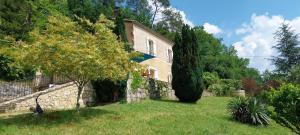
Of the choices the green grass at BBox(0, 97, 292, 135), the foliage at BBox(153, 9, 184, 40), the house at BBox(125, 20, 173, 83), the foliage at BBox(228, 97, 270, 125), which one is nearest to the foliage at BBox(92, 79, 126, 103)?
the green grass at BBox(0, 97, 292, 135)

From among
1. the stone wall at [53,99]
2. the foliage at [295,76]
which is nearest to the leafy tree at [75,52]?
the stone wall at [53,99]

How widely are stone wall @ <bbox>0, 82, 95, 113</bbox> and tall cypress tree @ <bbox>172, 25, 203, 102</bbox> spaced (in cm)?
506

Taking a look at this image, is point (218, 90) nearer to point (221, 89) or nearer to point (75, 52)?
point (221, 89)

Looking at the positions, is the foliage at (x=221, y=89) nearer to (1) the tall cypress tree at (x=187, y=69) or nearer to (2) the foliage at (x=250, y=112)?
(1) the tall cypress tree at (x=187, y=69)

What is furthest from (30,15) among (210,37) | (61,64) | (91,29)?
(210,37)

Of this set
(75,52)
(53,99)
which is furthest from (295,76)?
(75,52)

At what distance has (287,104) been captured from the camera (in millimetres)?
11531

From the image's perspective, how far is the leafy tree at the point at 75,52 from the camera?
540 inches

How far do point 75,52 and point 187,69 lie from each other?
394 inches

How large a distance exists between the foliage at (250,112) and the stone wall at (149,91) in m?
5.32

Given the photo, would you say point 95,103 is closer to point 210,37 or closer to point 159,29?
point 159,29

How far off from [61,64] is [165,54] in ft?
77.0

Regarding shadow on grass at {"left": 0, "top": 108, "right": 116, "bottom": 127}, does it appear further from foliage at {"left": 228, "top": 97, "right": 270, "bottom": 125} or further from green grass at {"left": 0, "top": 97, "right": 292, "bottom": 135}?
foliage at {"left": 228, "top": 97, "right": 270, "bottom": 125}

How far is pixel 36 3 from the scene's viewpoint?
109ft
